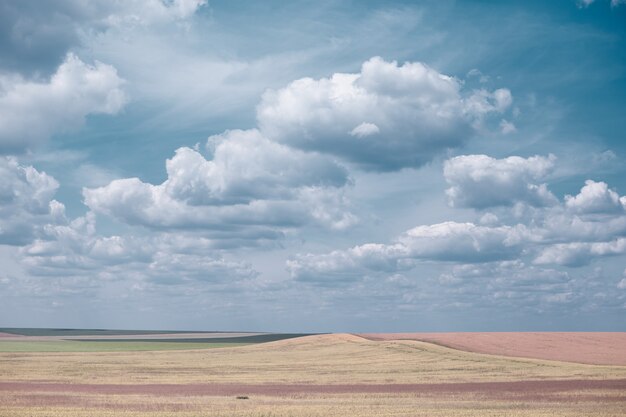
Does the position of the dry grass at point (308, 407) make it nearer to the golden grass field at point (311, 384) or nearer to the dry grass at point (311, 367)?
the golden grass field at point (311, 384)

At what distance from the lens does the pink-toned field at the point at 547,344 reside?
9281cm

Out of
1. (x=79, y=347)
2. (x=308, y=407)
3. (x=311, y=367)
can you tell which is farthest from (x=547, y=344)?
(x=79, y=347)

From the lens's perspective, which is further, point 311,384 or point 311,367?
point 311,367

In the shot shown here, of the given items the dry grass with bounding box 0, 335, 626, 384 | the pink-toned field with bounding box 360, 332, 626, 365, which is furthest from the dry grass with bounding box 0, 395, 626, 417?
the pink-toned field with bounding box 360, 332, 626, 365

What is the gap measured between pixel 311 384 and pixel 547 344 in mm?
56926

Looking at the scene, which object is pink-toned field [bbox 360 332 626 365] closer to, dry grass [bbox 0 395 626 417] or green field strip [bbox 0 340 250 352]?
dry grass [bbox 0 395 626 417]

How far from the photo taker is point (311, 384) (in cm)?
6638

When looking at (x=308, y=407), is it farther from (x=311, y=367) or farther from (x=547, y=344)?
(x=547, y=344)

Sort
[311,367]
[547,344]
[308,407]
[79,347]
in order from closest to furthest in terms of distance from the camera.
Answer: [308,407] < [311,367] < [547,344] < [79,347]

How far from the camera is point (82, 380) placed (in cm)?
7162

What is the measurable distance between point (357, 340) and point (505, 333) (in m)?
27.1

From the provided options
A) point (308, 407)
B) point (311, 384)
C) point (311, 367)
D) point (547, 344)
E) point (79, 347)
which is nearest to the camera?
point (308, 407)

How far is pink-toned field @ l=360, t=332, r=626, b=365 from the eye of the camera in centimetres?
9281

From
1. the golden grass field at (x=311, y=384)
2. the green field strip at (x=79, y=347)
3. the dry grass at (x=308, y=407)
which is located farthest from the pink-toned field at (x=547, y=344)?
the green field strip at (x=79, y=347)
